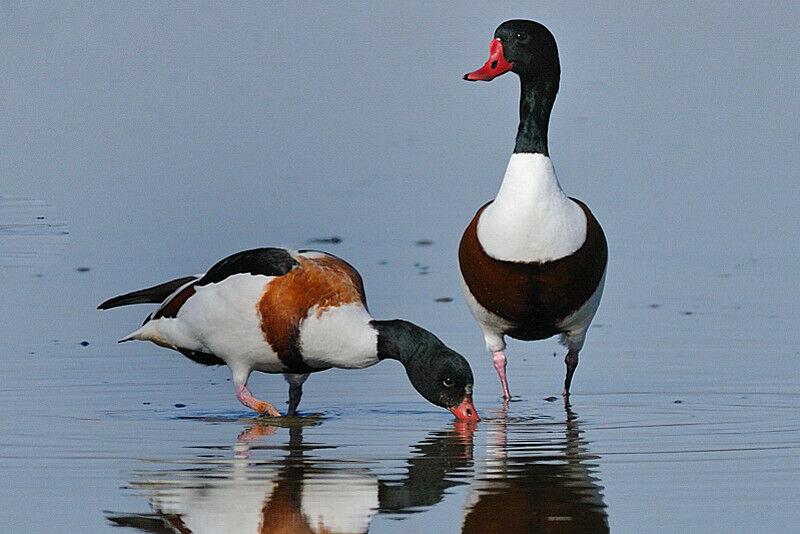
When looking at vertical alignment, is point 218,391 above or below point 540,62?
below

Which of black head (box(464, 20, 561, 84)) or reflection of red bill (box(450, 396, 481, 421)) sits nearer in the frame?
reflection of red bill (box(450, 396, 481, 421))

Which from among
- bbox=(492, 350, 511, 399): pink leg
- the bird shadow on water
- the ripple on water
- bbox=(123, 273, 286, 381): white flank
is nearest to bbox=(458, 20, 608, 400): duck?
bbox=(492, 350, 511, 399): pink leg

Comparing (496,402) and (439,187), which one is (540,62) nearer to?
(496,402)

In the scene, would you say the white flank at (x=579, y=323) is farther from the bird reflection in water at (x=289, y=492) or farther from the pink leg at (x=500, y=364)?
the bird reflection in water at (x=289, y=492)

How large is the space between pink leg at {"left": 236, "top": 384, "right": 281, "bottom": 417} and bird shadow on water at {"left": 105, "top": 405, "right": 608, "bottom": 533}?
0.44 m

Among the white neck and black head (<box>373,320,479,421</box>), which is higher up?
the white neck

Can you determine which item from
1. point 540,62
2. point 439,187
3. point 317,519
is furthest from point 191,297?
point 439,187

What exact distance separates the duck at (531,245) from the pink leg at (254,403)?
1259 mm

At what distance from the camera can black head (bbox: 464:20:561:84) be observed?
10.4m

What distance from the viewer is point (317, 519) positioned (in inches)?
283

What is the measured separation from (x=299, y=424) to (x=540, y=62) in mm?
2485

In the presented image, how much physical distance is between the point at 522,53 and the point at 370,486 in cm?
341

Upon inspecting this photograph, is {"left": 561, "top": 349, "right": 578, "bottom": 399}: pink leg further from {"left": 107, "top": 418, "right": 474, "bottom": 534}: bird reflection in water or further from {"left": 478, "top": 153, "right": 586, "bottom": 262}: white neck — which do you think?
{"left": 107, "top": 418, "right": 474, "bottom": 534}: bird reflection in water

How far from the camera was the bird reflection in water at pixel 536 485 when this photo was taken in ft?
23.1
